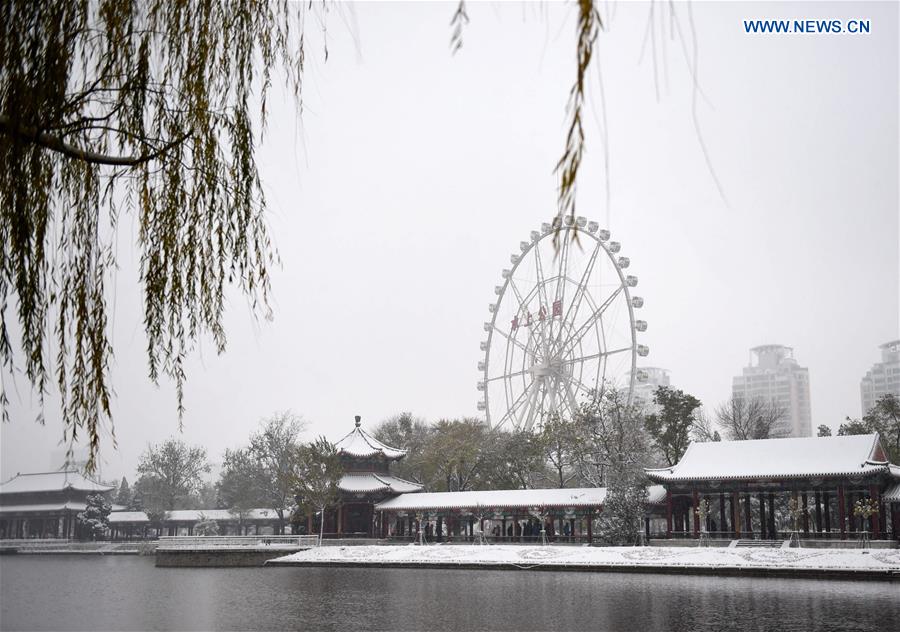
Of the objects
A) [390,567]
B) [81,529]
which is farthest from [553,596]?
[81,529]

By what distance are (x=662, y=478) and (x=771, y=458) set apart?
3619mm

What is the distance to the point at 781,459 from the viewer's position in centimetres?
2864

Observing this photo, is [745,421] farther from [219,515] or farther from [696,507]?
[219,515]

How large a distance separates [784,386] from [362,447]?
98.3m

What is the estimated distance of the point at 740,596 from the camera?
17.3m

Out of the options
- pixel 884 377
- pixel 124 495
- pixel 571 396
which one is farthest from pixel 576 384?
pixel 884 377

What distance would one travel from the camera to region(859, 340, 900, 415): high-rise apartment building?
99000 mm

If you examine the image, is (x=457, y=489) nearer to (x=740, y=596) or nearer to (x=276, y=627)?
(x=740, y=596)

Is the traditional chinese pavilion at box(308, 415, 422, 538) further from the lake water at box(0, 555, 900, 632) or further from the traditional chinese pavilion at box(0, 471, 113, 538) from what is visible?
the traditional chinese pavilion at box(0, 471, 113, 538)

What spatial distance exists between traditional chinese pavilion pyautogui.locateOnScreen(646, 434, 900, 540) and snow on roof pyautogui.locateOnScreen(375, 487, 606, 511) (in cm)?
317

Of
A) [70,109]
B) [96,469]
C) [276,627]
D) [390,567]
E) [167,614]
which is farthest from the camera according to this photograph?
[390,567]

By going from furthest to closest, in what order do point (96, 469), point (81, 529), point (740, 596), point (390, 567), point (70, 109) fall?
point (81, 529), point (390, 567), point (740, 596), point (96, 469), point (70, 109)

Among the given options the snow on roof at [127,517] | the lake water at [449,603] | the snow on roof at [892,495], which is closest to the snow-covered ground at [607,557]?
the lake water at [449,603]

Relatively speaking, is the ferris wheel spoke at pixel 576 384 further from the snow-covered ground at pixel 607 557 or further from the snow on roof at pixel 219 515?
the snow on roof at pixel 219 515
